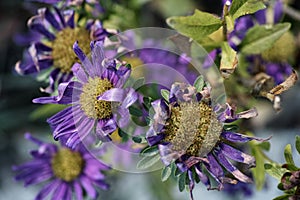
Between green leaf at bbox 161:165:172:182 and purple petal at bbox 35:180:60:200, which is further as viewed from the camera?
purple petal at bbox 35:180:60:200

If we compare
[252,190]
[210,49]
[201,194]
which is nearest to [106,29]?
[210,49]

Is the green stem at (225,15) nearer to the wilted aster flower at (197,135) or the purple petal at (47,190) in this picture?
the wilted aster flower at (197,135)

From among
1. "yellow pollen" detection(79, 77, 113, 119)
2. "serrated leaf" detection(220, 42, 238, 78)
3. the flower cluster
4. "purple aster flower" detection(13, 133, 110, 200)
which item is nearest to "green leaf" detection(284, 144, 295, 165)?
the flower cluster

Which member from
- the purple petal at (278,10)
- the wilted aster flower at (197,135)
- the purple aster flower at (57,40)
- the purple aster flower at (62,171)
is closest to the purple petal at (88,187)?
the purple aster flower at (62,171)

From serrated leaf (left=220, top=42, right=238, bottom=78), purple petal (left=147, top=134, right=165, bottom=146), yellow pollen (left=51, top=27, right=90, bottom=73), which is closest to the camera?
purple petal (left=147, top=134, right=165, bottom=146)

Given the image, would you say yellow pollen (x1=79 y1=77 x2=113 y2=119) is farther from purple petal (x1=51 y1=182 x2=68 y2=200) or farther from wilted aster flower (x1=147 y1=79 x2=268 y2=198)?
purple petal (x1=51 y1=182 x2=68 y2=200)

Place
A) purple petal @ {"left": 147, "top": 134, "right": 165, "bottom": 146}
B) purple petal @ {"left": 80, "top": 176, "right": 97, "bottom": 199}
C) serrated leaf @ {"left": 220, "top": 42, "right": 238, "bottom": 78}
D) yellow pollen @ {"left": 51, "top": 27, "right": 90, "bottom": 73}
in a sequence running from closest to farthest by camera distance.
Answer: purple petal @ {"left": 147, "top": 134, "right": 165, "bottom": 146} → serrated leaf @ {"left": 220, "top": 42, "right": 238, "bottom": 78} → yellow pollen @ {"left": 51, "top": 27, "right": 90, "bottom": 73} → purple petal @ {"left": 80, "top": 176, "right": 97, "bottom": 199}
